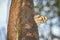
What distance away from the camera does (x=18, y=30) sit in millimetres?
1007

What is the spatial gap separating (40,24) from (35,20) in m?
0.06

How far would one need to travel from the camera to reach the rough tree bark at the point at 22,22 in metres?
0.99

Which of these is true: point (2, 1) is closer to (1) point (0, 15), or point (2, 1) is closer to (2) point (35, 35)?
(1) point (0, 15)

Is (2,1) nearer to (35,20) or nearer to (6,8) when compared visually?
(6,8)

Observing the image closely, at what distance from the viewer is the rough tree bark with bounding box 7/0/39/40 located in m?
0.99

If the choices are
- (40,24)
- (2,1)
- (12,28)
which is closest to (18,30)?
(12,28)

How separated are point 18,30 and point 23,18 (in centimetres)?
8

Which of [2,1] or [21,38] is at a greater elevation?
[2,1]

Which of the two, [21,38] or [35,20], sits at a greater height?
[35,20]

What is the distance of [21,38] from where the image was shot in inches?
39.1

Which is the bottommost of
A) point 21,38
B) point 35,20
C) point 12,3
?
point 21,38

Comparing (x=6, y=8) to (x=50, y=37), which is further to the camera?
(x=6, y=8)

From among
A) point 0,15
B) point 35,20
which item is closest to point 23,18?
point 35,20

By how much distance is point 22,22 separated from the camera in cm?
101
